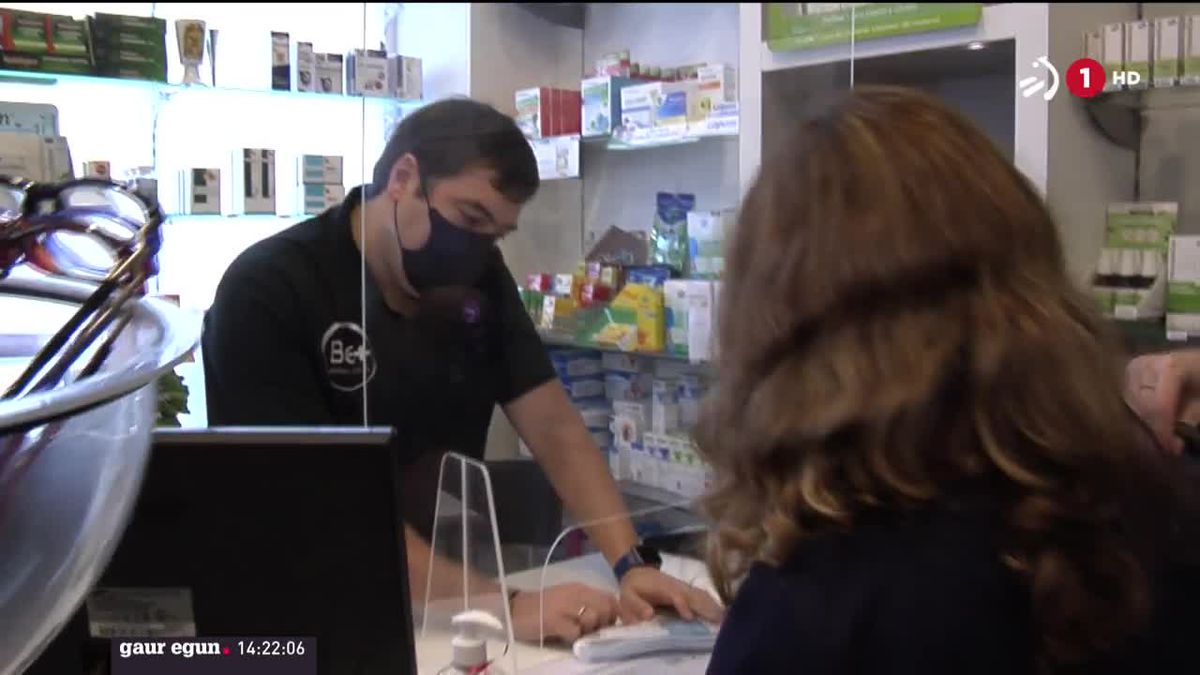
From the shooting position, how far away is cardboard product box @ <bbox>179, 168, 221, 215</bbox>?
5.85 feet

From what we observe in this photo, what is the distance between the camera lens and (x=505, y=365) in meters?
1.93

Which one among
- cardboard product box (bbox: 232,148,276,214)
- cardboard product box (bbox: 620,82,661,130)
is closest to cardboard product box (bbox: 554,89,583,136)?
cardboard product box (bbox: 620,82,661,130)

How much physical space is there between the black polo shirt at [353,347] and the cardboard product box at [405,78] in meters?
0.20

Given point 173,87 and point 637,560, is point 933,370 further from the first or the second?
point 173,87

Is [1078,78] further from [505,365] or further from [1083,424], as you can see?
[1083,424]

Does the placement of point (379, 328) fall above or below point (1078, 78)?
below

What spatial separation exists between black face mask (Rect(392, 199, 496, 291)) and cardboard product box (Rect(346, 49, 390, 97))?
10.2 inches

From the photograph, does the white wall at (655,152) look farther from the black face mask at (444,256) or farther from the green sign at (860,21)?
the black face mask at (444,256)

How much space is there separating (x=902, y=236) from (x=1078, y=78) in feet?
4.74

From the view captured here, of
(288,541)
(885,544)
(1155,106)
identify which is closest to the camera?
(885,544)

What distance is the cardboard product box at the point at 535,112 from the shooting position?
6.46 feet

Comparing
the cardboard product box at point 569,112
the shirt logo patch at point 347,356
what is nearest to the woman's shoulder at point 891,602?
the shirt logo patch at point 347,356

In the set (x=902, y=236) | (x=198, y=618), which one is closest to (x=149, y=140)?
(x=198, y=618)

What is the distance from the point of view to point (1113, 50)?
6.75 ft
